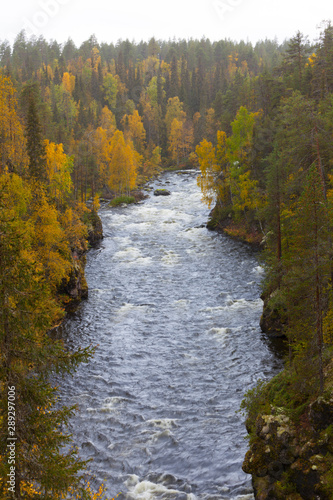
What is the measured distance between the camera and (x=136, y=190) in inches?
3233

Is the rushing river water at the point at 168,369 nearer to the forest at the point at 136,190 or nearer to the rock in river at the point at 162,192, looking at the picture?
the forest at the point at 136,190

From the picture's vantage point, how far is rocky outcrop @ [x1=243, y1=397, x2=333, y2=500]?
38.0 ft

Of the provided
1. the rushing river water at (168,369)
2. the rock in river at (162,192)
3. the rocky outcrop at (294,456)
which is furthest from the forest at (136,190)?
the rock in river at (162,192)

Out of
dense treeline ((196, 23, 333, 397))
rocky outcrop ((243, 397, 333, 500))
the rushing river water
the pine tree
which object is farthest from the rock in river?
rocky outcrop ((243, 397, 333, 500))

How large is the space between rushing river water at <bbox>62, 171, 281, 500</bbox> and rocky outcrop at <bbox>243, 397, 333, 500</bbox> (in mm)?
2069

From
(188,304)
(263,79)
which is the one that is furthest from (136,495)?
(263,79)

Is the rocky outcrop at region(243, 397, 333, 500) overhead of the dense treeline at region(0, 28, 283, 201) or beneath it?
beneath

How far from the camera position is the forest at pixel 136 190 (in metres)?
9.57

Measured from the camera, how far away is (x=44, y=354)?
971 centimetres

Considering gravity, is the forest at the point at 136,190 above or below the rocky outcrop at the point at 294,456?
above

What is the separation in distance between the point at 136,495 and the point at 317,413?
764cm

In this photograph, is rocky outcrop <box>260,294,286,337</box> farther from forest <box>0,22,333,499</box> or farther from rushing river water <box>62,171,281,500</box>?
rushing river water <box>62,171,281,500</box>

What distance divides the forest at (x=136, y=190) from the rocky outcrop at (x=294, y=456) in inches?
17.3

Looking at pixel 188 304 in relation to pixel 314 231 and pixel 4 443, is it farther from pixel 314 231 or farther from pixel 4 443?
pixel 4 443
